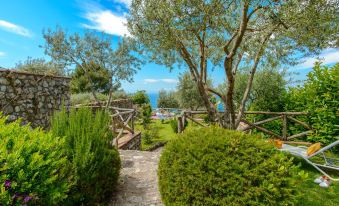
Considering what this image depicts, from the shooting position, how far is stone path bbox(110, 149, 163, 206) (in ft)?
11.7

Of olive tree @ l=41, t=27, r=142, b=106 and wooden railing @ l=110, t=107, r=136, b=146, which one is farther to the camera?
olive tree @ l=41, t=27, r=142, b=106

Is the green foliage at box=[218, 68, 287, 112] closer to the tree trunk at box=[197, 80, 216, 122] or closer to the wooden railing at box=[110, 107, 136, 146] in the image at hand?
the tree trunk at box=[197, 80, 216, 122]

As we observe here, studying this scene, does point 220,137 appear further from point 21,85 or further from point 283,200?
point 21,85

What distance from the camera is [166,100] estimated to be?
29.3 m

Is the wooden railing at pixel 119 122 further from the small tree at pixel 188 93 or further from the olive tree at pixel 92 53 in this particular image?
the small tree at pixel 188 93

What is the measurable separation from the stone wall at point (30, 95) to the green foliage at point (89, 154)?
5.64 ft

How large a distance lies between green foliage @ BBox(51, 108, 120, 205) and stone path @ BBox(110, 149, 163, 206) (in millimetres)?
289

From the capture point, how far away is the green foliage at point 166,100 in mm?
29000

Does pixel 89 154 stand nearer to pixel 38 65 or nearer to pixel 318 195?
pixel 318 195

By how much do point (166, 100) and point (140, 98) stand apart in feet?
19.9

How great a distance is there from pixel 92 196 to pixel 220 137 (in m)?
2.04

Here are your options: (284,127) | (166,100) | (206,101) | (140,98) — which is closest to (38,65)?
(140,98)

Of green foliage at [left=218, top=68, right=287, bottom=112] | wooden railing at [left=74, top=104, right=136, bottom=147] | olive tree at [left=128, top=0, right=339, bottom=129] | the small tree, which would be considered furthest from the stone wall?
the small tree

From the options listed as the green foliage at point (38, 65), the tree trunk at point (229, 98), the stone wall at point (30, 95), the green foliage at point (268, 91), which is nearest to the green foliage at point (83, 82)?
the green foliage at point (38, 65)
